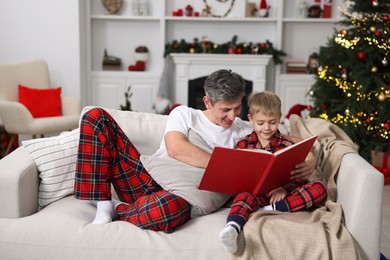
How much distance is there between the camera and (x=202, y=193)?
2.27 m

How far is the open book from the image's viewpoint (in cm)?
206

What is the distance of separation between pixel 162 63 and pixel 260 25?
1218 mm

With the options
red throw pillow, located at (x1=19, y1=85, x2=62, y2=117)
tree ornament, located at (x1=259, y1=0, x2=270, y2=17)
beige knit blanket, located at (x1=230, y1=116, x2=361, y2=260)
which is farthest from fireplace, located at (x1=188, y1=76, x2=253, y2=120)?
beige knit blanket, located at (x1=230, y1=116, x2=361, y2=260)

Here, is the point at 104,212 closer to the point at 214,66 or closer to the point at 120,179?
the point at 120,179

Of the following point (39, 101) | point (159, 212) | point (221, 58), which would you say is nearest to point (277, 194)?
point (159, 212)

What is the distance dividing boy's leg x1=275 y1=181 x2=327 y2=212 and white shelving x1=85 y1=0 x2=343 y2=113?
14.0ft

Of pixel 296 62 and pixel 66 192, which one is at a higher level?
pixel 296 62

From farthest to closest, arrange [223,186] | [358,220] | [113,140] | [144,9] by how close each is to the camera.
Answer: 1. [144,9]
2. [113,140]
3. [223,186]
4. [358,220]

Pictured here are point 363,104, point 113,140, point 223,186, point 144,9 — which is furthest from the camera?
point 144,9

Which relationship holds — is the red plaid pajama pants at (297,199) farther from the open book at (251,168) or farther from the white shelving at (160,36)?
the white shelving at (160,36)

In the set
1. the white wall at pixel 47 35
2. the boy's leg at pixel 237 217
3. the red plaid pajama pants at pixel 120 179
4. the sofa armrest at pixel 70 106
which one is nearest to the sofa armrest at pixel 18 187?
the red plaid pajama pants at pixel 120 179

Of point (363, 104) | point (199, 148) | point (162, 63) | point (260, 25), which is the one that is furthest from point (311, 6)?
point (199, 148)

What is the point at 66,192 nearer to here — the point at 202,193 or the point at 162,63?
the point at 202,193

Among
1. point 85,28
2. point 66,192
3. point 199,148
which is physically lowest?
point 66,192
